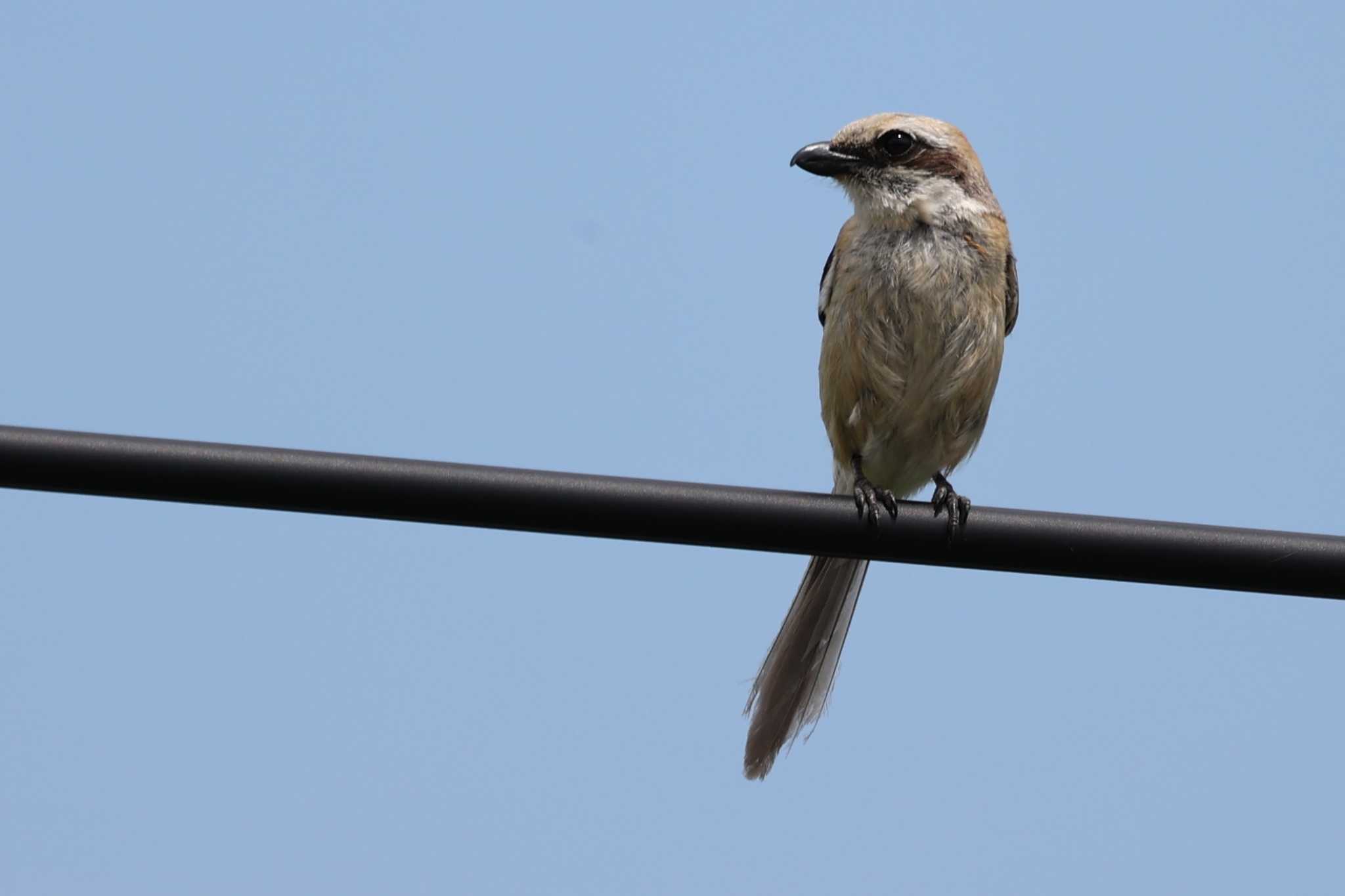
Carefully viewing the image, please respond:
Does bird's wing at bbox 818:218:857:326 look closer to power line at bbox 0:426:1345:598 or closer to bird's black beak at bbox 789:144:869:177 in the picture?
bird's black beak at bbox 789:144:869:177

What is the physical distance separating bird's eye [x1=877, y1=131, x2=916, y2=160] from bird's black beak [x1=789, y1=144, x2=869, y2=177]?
97mm

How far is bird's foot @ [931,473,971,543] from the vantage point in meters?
3.49

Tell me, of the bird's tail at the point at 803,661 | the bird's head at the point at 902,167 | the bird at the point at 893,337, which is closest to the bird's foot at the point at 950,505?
the bird at the point at 893,337

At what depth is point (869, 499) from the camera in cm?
417

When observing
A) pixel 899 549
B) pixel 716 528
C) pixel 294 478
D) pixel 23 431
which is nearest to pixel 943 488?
pixel 899 549

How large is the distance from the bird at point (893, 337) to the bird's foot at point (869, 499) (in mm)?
45

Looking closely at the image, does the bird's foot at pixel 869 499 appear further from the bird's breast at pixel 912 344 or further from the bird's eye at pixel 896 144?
the bird's eye at pixel 896 144

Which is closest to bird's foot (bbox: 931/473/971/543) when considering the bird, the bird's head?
the bird

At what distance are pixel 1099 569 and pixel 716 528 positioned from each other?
0.88m

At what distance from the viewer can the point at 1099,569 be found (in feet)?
11.2

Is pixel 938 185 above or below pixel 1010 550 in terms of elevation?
above

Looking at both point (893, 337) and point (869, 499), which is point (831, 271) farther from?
point (869, 499)

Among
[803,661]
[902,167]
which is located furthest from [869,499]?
[902,167]

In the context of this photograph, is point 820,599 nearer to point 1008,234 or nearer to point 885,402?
point 885,402
